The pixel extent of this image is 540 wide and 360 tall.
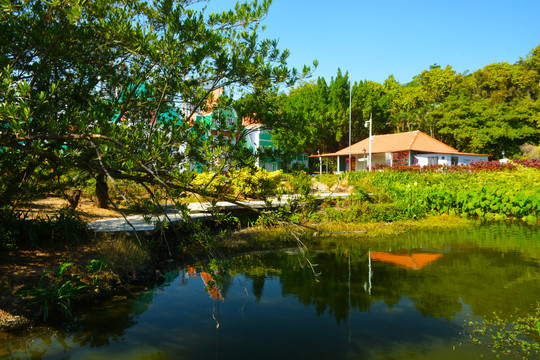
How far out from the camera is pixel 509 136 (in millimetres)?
40562

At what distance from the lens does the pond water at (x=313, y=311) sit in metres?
6.00

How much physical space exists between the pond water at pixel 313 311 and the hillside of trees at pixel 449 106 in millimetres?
29327

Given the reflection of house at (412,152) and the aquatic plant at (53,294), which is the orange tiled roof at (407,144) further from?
the aquatic plant at (53,294)

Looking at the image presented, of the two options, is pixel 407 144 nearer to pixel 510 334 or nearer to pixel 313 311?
pixel 313 311

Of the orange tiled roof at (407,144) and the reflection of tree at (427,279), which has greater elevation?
the orange tiled roof at (407,144)

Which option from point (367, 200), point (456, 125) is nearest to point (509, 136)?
point (456, 125)

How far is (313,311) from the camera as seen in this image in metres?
7.44

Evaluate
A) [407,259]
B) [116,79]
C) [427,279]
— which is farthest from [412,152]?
[116,79]

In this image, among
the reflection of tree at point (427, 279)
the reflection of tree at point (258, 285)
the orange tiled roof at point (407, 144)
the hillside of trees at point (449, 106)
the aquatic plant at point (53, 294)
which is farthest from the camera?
the hillside of trees at point (449, 106)

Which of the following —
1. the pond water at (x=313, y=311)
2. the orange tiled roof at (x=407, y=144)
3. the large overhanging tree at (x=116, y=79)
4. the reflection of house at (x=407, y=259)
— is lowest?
the pond water at (x=313, y=311)

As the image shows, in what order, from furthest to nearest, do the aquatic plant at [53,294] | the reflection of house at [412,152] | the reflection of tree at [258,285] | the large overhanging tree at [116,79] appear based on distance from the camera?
the reflection of house at [412,152], the reflection of tree at [258,285], the aquatic plant at [53,294], the large overhanging tree at [116,79]

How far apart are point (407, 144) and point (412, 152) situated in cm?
93

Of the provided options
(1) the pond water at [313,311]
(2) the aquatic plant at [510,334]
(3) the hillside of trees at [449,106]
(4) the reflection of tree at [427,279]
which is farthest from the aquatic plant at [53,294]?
(3) the hillside of trees at [449,106]

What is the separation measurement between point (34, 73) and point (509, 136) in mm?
44429
